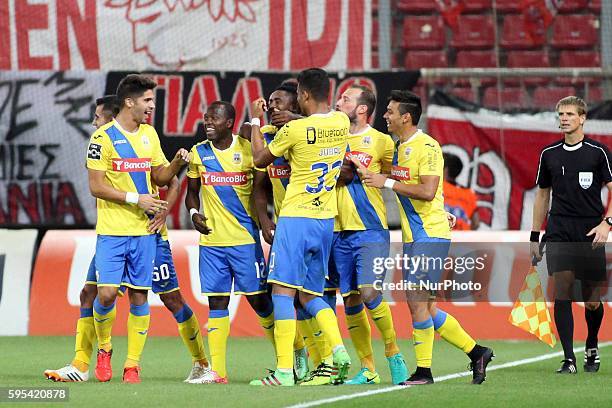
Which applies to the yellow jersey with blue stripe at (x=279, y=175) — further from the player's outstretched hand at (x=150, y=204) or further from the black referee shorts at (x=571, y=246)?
the black referee shorts at (x=571, y=246)

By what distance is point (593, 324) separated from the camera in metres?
9.91

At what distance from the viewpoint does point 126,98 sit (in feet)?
29.5

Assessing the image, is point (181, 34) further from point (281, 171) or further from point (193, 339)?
point (193, 339)

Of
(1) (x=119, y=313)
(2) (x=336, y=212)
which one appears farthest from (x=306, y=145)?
(1) (x=119, y=313)

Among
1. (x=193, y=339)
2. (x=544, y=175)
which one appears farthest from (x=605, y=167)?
(x=193, y=339)

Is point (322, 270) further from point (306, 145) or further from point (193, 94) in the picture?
point (193, 94)

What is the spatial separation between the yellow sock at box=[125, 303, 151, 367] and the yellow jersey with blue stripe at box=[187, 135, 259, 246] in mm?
678

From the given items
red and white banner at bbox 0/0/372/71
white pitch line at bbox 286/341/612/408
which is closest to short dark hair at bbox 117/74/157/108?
white pitch line at bbox 286/341/612/408

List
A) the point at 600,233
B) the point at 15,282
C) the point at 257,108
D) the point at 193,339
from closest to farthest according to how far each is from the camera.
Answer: the point at 257,108 < the point at 193,339 < the point at 600,233 < the point at 15,282

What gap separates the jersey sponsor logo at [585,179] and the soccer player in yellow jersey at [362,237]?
5.57 ft

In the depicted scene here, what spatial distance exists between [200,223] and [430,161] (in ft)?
5.65

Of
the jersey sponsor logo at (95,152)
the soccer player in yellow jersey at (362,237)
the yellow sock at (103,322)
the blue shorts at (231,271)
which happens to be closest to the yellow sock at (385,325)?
the soccer player in yellow jersey at (362,237)

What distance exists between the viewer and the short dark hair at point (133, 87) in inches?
355

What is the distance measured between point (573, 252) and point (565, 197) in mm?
445
